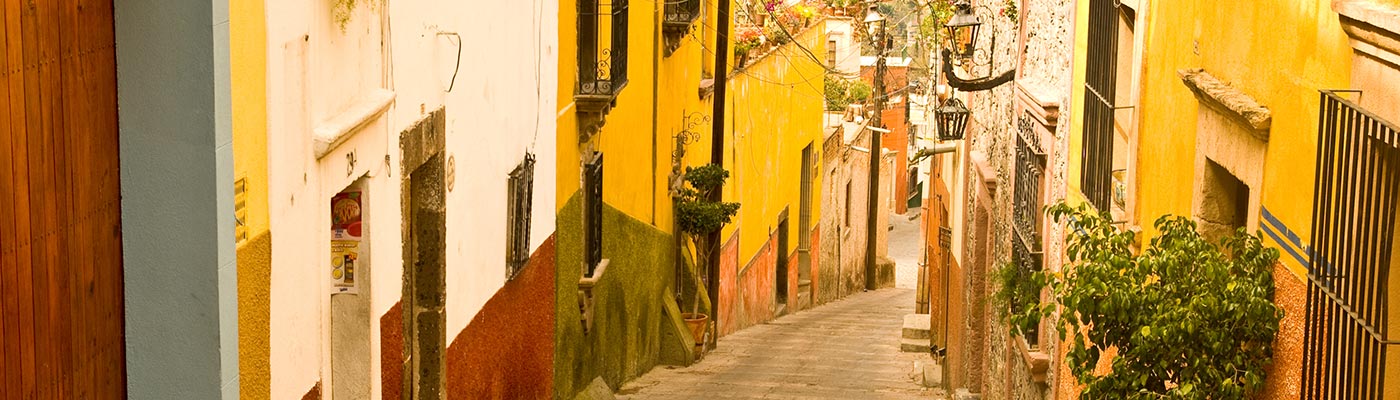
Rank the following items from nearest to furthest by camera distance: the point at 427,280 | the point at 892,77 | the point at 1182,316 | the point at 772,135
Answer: the point at 1182,316 → the point at 427,280 → the point at 772,135 → the point at 892,77

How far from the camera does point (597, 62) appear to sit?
468 inches

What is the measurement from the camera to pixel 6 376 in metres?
3.66

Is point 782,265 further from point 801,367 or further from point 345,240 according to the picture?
point 345,240

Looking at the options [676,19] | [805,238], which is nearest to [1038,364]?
[676,19]

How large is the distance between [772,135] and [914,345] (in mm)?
5147

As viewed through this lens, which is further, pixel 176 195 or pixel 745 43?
pixel 745 43

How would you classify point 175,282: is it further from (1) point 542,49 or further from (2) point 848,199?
(2) point 848,199

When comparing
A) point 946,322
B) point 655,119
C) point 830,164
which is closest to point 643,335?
point 655,119

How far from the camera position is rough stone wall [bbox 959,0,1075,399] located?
10375 millimetres

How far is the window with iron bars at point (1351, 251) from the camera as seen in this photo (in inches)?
Answer: 163

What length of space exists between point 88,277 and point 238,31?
2.69 feet

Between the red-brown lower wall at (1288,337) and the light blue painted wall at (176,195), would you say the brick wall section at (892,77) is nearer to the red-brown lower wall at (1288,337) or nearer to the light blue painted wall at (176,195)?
the red-brown lower wall at (1288,337)

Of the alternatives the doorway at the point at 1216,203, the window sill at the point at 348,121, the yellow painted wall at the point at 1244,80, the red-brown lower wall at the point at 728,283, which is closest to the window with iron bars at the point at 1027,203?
the yellow painted wall at the point at 1244,80

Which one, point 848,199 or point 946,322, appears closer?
point 946,322
